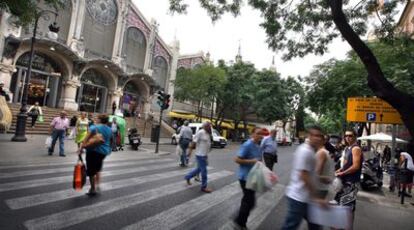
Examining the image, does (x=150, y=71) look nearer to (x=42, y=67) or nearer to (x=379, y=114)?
(x=42, y=67)

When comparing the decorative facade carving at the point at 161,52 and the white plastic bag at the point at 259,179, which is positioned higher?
the decorative facade carving at the point at 161,52

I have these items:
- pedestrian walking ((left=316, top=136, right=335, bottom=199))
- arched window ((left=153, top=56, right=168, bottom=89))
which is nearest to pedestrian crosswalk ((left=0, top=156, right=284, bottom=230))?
pedestrian walking ((left=316, top=136, right=335, bottom=199))

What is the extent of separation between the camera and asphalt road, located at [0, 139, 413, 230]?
16.4 feet

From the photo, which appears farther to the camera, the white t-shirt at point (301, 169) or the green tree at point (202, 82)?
the green tree at point (202, 82)

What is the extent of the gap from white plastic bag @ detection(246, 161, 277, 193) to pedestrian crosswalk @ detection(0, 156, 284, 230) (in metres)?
0.93

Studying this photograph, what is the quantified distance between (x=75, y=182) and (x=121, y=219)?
1.47 meters

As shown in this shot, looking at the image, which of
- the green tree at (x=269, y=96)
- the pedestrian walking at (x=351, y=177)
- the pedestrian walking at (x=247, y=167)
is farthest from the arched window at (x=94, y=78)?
the pedestrian walking at (x=351, y=177)

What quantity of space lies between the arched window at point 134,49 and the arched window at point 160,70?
8.03 ft

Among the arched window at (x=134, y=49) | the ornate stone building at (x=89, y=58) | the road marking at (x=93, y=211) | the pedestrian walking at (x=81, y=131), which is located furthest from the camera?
the arched window at (x=134, y=49)

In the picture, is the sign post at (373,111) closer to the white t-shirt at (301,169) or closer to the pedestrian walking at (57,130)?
the white t-shirt at (301,169)

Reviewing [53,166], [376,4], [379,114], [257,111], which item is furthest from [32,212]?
[257,111]

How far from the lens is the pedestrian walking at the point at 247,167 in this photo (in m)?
5.02

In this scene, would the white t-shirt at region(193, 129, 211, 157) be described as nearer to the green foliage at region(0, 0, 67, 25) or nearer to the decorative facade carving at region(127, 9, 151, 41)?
the green foliage at region(0, 0, 67, 25)

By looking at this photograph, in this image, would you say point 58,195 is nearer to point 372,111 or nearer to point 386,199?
point 386,199
